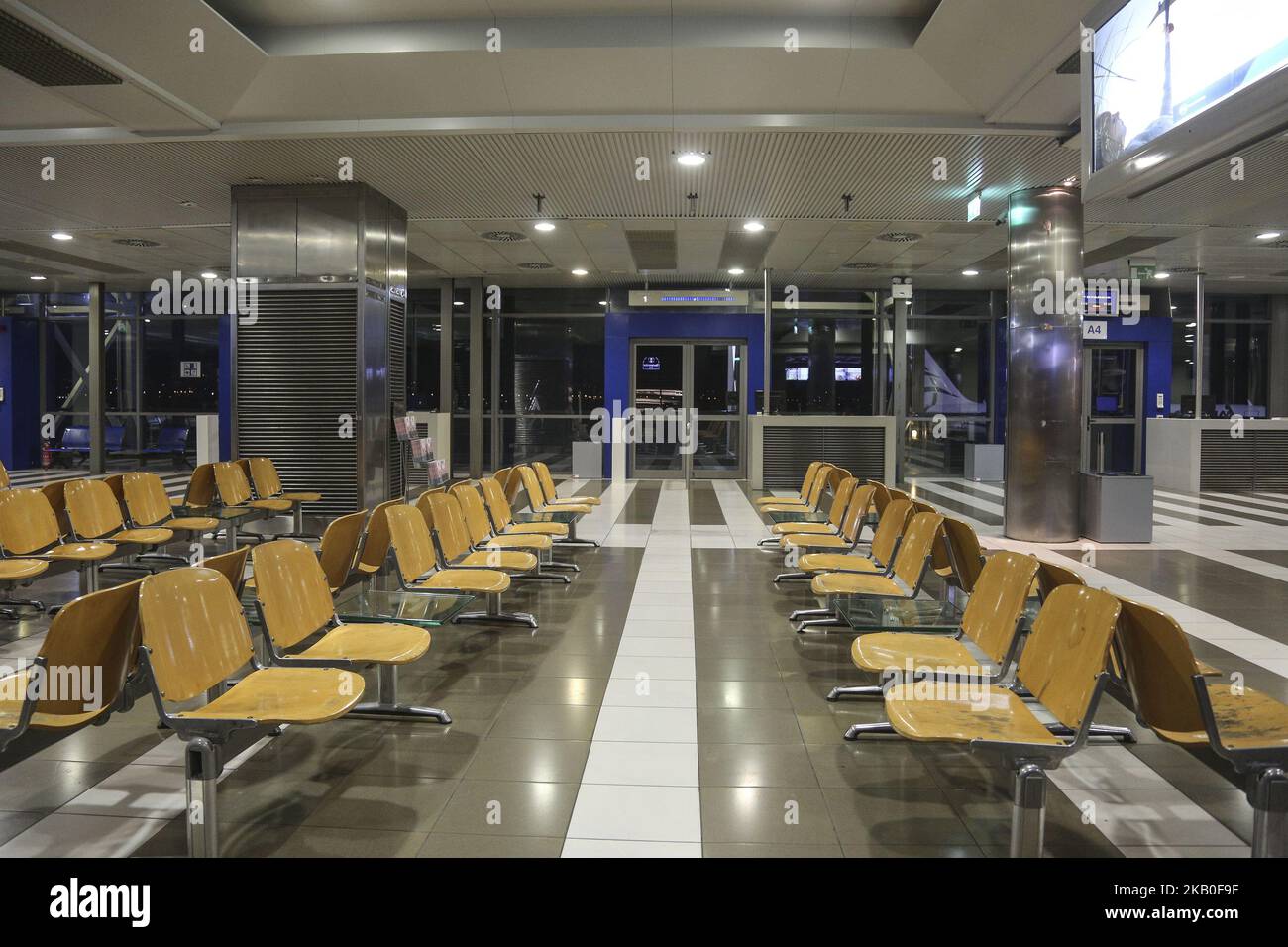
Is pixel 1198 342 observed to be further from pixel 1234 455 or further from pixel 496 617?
pixel 496 617

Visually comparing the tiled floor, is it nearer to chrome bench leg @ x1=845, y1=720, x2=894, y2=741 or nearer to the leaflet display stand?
chrome bench leg @ x1=845, y1=720, x2=894, y2=741

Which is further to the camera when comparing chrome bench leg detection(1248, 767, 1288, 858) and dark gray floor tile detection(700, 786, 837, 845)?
dark gray floor tile detection(700, 786, 837, 845)

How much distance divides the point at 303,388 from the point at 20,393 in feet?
37.5

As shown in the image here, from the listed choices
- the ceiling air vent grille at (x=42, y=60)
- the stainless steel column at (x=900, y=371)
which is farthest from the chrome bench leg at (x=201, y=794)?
the stainless steel column at (x=900, y=371)

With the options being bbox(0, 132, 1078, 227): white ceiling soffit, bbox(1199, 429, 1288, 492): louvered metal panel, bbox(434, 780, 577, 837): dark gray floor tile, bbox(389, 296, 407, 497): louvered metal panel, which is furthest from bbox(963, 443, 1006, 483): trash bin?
bbox(434, 780, 577, 837): dark gray floor tile

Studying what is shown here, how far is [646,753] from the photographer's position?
316cm

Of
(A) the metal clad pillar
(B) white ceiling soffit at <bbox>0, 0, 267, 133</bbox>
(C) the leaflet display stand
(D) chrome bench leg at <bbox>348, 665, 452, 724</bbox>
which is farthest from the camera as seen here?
(A) the metal clad pillar

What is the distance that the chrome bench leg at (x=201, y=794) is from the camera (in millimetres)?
2268

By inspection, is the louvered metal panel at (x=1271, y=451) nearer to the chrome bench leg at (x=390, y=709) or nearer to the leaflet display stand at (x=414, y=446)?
the leaflet display stand at (x=414, y=446)

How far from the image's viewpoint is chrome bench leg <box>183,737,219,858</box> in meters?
→ 2.27

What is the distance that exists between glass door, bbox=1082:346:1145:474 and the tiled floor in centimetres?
1169

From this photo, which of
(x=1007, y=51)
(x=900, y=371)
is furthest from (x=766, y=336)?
(x=1007, y=51)
